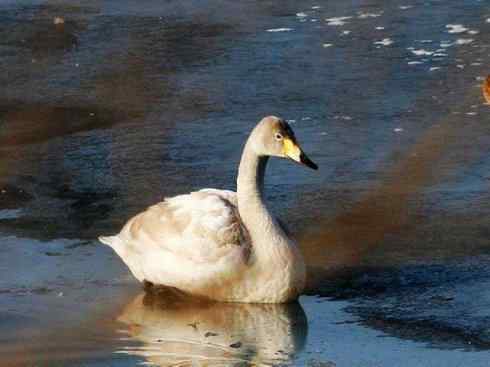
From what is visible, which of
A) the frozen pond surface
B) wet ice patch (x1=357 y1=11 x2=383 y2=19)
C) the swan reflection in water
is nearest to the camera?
the swan reflection in water

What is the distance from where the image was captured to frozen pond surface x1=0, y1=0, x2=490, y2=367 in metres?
7.27

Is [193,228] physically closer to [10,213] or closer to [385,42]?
[10,213]

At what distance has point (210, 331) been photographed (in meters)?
7.36

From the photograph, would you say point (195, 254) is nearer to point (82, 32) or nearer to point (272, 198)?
point (272, 198)

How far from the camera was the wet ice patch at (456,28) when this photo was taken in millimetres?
12727

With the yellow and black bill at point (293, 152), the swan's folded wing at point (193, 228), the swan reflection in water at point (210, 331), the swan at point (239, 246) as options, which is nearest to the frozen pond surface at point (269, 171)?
the swan reflection in water at point (210, 331)

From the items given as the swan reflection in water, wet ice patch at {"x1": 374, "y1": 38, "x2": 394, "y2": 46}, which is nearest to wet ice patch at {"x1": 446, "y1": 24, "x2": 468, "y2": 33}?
wet ice patch at {"x1": 374, "y1": 38, "x2": 394, "y2": 46}

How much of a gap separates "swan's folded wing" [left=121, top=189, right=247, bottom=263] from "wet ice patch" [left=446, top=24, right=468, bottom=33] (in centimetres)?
500

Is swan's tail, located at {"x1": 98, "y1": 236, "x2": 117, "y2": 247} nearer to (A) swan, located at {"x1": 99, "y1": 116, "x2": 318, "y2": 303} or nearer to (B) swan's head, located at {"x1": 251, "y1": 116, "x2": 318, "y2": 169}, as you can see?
(A) swan, located at {"x1": 99, "y1": 116, "x2": 318, "y2": 303}

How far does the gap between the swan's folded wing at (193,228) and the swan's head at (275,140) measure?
0.40m

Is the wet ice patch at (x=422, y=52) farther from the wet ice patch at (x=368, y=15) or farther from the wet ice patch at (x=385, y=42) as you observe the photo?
the wet ice patch at (x=368, y=15)

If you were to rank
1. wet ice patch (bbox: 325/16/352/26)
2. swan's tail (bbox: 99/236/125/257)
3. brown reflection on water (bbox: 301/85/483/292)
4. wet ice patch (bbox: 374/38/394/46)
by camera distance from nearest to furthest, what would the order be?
swan's tail (bbox: 99/236/125/257) → brown reflection on water (bbox: 301/85/483/292) → wet ice patch (bbox: 374/38/394/46) → wet ice patch (bbox: 325/16/352/26)

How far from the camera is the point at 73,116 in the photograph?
1125 centimetres

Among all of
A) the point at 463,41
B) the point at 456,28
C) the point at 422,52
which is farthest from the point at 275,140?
the point at 456,28
